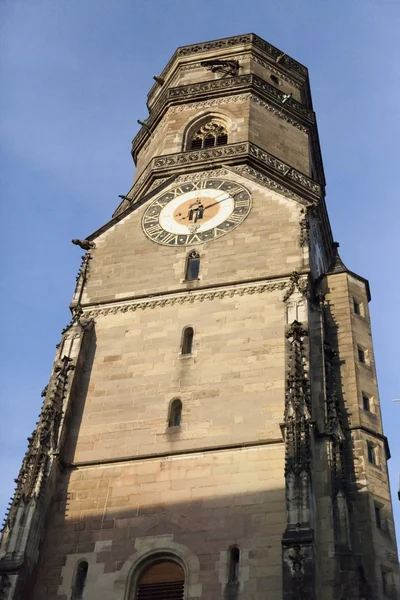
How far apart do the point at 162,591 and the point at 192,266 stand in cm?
843

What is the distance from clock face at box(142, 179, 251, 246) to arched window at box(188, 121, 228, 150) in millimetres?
2889

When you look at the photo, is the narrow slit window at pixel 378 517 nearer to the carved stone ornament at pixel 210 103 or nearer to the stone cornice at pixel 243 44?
the carved stone ornament at pixel 210 103

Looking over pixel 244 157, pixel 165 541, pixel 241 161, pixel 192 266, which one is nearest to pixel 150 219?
pixel 192 266

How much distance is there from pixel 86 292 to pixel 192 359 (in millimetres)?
4005

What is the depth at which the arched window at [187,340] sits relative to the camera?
19.6 meters

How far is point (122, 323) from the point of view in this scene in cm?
2078

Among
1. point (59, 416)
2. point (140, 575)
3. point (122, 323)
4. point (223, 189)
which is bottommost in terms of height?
point (140, 575)

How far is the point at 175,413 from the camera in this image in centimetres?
1831

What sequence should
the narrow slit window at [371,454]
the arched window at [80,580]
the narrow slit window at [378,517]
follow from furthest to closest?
the narrow slit window at [371,454]
the narrow slit window at [378,517]
the arched window at [80,580]

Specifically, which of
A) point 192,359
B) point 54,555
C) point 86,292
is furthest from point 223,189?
point 54,555

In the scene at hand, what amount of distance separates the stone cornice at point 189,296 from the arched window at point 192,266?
65 centimetres

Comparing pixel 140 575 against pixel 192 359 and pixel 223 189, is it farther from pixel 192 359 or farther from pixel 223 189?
pixel 223 189

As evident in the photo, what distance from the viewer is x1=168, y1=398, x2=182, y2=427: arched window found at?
18073 millimetres

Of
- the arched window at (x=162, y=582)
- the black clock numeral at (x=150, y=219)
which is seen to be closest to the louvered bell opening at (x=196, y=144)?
the black clock numeral at (x=150, y=219)
